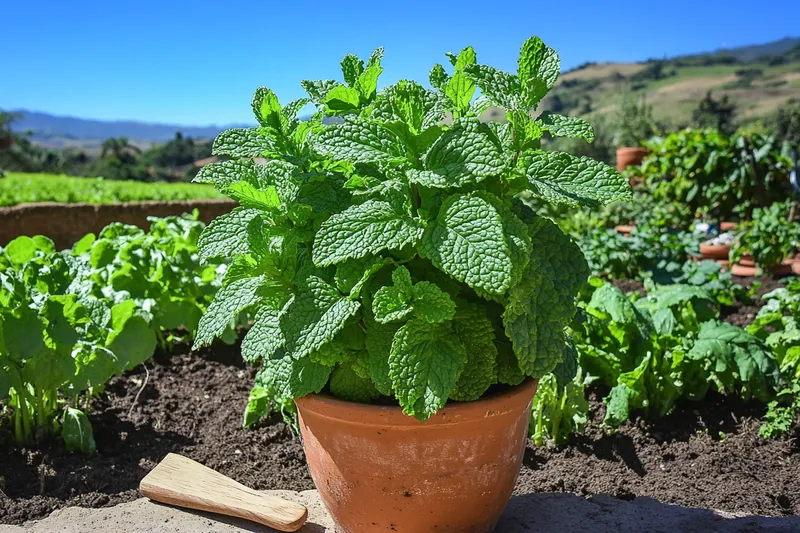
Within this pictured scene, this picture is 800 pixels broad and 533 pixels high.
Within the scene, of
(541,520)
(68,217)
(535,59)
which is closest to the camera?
(535,59)

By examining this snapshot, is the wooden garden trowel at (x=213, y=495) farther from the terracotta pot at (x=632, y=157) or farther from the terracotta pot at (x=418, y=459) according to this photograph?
the terracotta pot at (x=632, y=157)

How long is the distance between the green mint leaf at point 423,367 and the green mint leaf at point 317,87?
726mm

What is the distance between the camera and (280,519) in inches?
80.8

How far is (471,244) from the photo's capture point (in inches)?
60.7

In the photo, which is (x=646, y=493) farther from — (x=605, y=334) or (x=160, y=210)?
(x=160, y=210)

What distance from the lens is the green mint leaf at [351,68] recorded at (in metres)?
1.92

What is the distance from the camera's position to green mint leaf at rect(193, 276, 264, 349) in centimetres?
182

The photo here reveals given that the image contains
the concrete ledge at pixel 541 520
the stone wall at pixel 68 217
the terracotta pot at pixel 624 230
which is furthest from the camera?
the terracotta pot at pixel 624 230

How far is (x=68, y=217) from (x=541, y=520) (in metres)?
5.52

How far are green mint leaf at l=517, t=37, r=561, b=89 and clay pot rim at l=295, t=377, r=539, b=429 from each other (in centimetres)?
79

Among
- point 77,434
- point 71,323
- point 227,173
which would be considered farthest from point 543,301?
point 77,434

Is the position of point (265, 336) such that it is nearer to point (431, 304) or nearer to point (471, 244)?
point (431, 304)

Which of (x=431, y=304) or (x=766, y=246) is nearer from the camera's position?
(x=431, y=304)

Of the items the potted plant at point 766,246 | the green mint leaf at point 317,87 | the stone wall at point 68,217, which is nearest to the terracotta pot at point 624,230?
the potted plant at point 766,246
